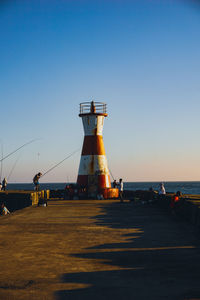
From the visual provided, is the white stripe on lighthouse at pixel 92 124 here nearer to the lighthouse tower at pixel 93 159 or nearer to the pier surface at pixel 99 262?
the lighthouse tower at pixel 93 159

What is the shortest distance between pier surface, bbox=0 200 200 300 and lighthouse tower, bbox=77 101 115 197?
17.2 metres

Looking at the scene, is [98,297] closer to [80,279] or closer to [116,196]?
[80,279]

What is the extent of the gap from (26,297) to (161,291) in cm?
199

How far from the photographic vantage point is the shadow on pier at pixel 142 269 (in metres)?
5.04

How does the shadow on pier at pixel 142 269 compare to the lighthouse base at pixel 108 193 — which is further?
the lighthouse base at pixel 108 193

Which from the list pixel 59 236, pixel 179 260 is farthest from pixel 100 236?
pixel 179 260

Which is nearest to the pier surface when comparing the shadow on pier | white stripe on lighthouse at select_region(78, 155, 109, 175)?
the shadow on pier

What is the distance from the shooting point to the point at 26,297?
193 inches

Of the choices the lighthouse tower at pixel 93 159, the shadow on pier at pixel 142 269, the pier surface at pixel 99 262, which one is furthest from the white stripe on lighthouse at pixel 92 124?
the shadow on pier at pixel 142 269

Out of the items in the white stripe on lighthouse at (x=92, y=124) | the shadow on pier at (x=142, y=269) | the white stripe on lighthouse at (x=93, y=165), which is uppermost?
the white stripe on lighthouse at (x=92, y=124)

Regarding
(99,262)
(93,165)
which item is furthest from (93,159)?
(99,262)

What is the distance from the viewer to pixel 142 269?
6.32 meters

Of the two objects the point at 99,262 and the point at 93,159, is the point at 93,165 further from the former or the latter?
the point at 99,262

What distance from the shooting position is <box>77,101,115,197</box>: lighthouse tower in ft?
94.9
